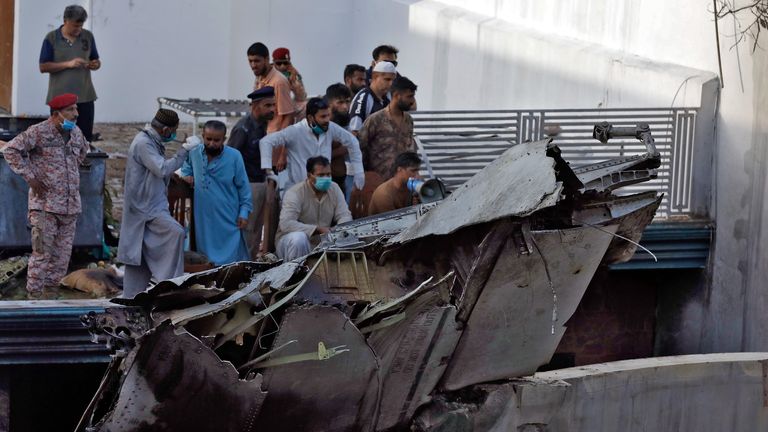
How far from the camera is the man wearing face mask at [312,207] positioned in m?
11.2

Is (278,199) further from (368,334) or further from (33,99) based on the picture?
(33,99)

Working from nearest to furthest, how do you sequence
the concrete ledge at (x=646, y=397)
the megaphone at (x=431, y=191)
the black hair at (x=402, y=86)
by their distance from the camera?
the concrete ledge at (x=646, y=397) < the megaphone at (x=431, y=191) < the black hair at (x=402, y=86)

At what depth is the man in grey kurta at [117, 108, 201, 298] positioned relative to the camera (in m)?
10.9

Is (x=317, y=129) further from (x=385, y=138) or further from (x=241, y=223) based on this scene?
(x=241, y=223)

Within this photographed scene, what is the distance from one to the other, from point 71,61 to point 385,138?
3.49m

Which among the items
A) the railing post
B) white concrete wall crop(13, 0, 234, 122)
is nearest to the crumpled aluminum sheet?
the railing post

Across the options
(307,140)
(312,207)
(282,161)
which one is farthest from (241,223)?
(307,140)

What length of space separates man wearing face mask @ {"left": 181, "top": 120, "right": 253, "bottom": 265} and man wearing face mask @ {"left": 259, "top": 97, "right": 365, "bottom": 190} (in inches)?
16.3

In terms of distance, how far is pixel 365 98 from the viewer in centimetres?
1315

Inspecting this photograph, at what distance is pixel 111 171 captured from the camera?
15.7 meters

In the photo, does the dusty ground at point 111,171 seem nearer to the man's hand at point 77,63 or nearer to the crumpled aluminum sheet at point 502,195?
the man's hand at point 77,63

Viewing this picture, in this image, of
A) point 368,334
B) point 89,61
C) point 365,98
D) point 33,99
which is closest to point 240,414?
point 368,334

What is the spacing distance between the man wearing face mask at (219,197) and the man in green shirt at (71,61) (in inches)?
110

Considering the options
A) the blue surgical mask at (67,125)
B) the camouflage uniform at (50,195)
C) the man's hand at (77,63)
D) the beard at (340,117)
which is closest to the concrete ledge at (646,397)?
the beard at (340,117)
